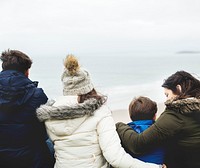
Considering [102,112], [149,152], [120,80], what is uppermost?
[102,112]

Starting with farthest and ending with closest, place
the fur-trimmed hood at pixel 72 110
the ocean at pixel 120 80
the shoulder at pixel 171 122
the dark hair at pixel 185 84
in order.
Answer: the ocean at pixel 120 80 < the dark hair at pixel 185 84 < the shoulder at pixel 171 122 < the fur-trimmed hood at pixel 72 110

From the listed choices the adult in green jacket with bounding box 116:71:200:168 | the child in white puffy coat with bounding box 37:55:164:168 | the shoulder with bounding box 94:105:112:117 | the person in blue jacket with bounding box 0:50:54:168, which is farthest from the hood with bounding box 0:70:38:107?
the adult in green jacket with bounding box 116:71:200:168

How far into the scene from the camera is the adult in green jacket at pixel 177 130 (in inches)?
102

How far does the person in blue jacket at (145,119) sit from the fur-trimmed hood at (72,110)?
13.8 inches

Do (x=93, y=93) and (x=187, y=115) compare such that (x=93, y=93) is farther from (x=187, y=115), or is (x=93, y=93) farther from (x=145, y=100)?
(x=187, y=115)

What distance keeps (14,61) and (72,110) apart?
62 centimetres

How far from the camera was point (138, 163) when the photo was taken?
263cm

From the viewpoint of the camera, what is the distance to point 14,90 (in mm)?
2617

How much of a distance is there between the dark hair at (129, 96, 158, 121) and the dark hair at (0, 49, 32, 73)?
0.85m

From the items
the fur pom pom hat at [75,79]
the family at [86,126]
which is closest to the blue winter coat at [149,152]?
the family at [86,126]

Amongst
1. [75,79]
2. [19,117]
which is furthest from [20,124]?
[75,79]

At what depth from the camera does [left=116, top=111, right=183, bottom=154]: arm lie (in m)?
2.60

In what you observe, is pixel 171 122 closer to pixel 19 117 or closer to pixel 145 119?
pixel 145 119

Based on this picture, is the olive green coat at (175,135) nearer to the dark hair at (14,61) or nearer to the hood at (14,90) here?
the hood at (14,90)
